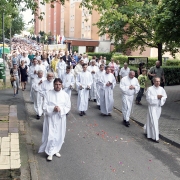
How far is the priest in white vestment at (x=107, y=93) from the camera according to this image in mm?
11086

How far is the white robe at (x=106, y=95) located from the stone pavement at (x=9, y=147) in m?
3.34

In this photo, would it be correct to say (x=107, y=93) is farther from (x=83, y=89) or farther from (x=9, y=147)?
(x=9, y=147)

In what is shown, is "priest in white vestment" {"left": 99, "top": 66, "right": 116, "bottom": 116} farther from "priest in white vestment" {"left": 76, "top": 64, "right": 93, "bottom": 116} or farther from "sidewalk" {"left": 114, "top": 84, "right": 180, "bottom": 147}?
"sidewalk" {"left": 114, "top": 84, "right": 180, "bottom": 147}

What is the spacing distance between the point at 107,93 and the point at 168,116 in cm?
228

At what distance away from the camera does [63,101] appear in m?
6.75

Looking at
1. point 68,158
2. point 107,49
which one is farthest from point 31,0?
point 107,49

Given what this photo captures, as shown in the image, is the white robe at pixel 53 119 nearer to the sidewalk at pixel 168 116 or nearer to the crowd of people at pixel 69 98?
the crowd of people at pixel 69 98

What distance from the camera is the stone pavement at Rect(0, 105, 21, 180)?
508cm

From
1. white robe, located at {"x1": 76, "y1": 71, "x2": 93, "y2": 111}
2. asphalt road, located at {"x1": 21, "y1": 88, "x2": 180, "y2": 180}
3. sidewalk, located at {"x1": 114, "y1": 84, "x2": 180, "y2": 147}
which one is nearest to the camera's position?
asphalt road, located at {"x1": 21, "y1": 88, "x2": 180, "y2": 180}

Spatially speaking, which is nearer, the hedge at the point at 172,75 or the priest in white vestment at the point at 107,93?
the priest in white vestment at the point at 107,93

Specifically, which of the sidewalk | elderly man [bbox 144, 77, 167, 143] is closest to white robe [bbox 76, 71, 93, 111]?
the sidewalk

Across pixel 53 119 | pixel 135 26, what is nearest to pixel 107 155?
pixel 53 119

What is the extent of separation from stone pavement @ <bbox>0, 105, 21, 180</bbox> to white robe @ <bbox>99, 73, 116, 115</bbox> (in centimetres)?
334

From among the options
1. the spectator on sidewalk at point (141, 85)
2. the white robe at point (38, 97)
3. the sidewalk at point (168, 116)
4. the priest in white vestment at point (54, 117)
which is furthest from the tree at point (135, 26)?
the priest in white vestment at point (54, 117)
